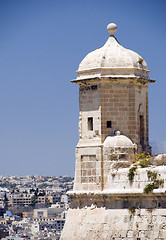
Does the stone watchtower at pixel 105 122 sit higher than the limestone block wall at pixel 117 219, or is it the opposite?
the stone watchtower at pixel 105 122

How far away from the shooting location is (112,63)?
3000 centimetres

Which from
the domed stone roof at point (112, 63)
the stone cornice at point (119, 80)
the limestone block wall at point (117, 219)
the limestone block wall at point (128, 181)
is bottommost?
the limestone block wall at point (117, 219)

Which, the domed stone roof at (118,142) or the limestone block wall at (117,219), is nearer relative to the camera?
the limestone block wall at (117,219)

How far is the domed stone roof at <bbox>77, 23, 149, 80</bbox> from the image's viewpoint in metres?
29.9

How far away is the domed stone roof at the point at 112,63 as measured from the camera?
29922 mm

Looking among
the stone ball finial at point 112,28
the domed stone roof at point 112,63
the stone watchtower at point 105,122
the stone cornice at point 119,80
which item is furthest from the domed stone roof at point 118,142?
the stone ball finial at point 112,28

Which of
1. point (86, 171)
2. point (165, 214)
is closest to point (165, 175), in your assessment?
point (165, 214)

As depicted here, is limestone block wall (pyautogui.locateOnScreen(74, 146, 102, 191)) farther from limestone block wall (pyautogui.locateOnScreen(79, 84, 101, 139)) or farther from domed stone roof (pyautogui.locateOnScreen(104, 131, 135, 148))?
limestone block wall (pyautogui.locateOnScreen(79, 84, 101, 139))

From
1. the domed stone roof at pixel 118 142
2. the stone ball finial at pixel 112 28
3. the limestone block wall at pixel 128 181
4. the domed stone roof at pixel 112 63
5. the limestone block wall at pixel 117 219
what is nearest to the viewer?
the limestone block wall at pixel 117 219

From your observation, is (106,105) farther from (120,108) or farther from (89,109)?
(89,109)

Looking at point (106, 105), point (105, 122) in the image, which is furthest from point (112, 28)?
point (105, 122)

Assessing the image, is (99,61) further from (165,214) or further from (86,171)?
(165,214)

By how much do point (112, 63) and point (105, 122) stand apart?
1.91 m

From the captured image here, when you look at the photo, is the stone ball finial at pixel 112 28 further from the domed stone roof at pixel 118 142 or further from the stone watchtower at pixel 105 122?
the domed stone roof at pixel 118 142
